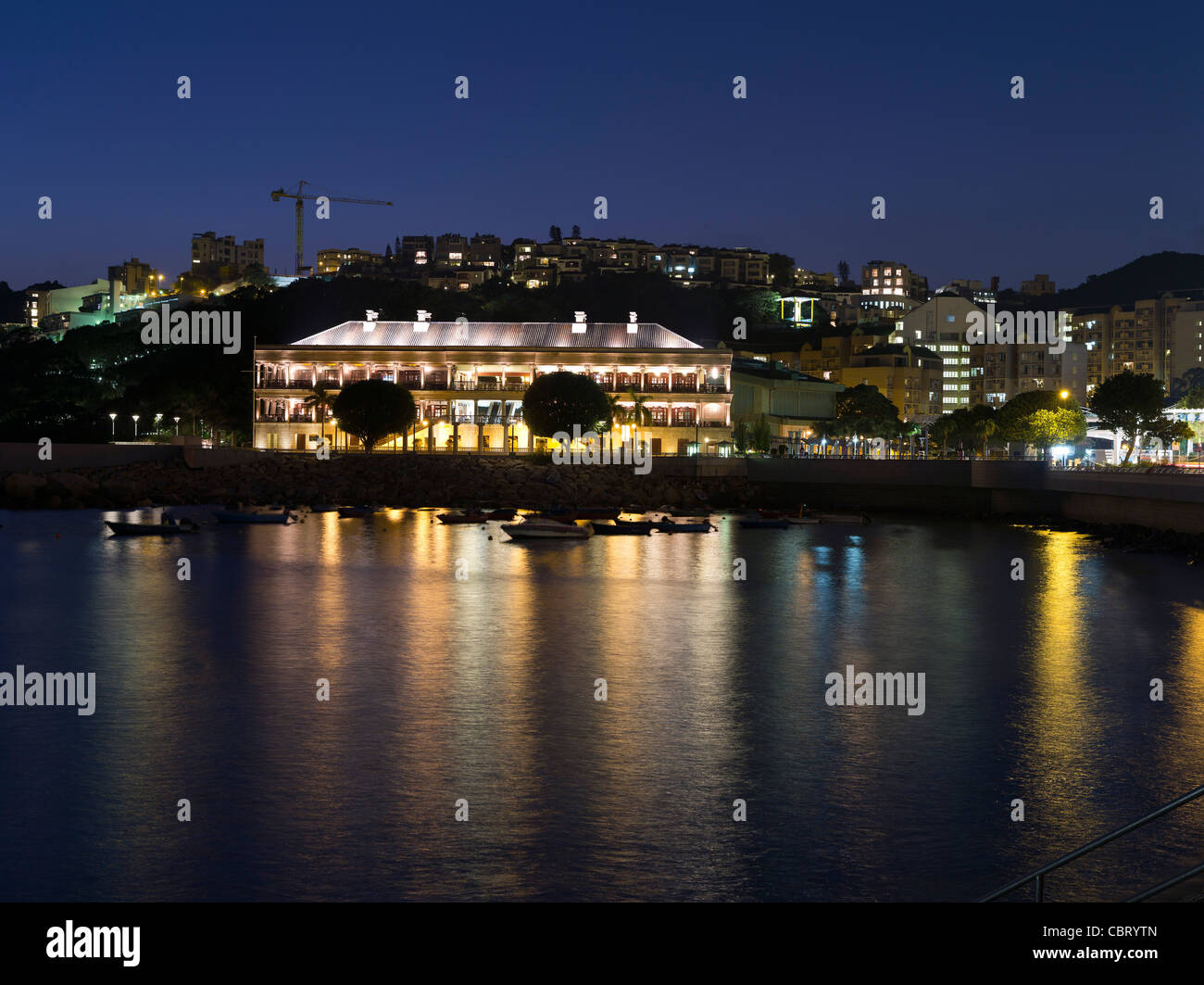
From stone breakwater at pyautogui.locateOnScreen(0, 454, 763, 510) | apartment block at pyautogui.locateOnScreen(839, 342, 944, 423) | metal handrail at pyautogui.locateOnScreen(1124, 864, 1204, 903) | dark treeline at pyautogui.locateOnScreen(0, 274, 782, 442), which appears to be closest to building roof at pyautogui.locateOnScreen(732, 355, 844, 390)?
apartment block at pyautogui.locateOnScreen(839, 342, 944, 423)

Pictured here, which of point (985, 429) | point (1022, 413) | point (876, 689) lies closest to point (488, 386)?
point (985, 429)

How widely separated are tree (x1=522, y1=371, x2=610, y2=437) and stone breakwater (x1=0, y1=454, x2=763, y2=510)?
411cm

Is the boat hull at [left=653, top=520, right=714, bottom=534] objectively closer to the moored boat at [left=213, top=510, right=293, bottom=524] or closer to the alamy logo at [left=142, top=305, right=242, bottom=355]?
the moored boat at [left=213, top=510, right=293, bottom=524]

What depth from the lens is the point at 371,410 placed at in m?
101

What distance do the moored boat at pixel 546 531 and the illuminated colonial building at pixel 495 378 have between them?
54.8 meters

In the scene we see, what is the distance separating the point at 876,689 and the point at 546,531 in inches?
1503

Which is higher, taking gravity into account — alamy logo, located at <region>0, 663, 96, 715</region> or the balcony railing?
the balcony railing

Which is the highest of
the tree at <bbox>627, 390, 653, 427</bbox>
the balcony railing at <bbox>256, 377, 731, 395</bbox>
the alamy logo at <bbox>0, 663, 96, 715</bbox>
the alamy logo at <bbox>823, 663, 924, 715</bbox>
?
the balcony railing at <bbox>256, 377, 731, 395</bbox>

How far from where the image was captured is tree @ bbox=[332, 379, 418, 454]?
3989 inches

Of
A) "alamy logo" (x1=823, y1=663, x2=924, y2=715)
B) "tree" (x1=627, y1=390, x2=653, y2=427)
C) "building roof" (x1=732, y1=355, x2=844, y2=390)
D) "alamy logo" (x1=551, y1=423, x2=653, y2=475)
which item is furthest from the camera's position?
"building roof" (x1=732, y1=355, x2=844, y2=390)
